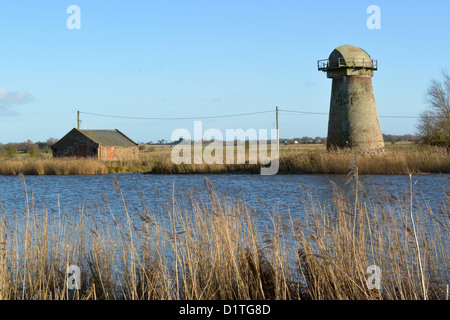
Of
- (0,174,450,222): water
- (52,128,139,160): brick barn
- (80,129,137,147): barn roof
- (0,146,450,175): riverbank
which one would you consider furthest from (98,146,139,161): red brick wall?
(0,174,450,222): water

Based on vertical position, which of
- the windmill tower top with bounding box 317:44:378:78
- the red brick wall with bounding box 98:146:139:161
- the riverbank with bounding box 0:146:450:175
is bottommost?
the riverbank with bounding box 0:146:450:175

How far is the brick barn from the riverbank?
14.2 ft

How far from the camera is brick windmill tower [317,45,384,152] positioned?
90.6ft

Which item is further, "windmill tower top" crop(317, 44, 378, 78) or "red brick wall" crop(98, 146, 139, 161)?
"red brick wall" crop(98, 146, 139, 161)

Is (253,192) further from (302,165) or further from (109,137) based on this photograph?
(109,137)

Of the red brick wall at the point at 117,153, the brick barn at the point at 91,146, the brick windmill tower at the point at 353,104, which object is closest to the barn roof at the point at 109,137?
the brick barn at the point at 91,146

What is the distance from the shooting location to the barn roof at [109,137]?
38188 mm

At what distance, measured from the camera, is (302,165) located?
24.6 meters

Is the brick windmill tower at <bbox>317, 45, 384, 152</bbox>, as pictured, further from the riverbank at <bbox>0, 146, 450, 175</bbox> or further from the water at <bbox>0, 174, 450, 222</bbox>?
the water at <bbox>0, 174, 450, 222</bbox>

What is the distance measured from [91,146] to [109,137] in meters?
2.73

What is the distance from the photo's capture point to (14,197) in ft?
55.7

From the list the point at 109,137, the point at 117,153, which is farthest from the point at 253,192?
the point at 109,137

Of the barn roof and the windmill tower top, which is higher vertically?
the windmill tower top
